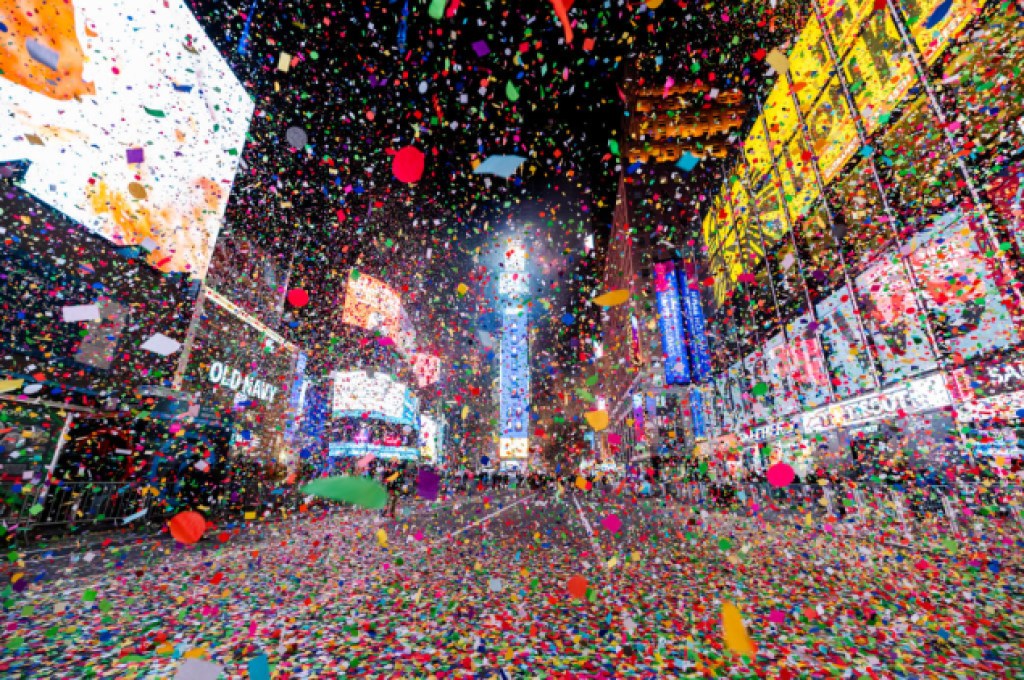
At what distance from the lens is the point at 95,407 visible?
11.2 metres

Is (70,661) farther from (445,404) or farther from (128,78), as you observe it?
(445,404)

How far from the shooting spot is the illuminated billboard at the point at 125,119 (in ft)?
29.6

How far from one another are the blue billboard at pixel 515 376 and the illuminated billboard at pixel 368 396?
106110 mm

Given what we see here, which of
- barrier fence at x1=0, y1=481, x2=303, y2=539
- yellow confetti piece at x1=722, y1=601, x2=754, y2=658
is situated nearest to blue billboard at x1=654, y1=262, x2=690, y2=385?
barrier fence at x1=0, y1=481, x2=303, y2=539

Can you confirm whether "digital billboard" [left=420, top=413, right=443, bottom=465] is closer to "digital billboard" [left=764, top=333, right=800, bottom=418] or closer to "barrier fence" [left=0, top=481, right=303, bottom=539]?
"digital billboard" [left=764, top=333, right=800, bottom=418]

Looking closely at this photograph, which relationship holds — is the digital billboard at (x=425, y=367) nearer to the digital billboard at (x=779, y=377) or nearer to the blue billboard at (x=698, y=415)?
the blue billboard at (x=698, y=415)

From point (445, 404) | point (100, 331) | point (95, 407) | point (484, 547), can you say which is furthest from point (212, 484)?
point (445, 404)

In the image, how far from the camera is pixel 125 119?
432 inches

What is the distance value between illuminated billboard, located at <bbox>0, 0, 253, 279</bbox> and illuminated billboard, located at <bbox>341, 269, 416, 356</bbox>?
19.9 metres

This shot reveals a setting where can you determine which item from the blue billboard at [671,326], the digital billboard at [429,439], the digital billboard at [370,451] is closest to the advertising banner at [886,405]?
the blue billboard at [671,326]

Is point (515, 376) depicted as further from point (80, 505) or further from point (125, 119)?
point (80, 505)

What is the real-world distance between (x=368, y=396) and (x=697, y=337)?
27635mm

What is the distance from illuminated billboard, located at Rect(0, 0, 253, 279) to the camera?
9008 mm

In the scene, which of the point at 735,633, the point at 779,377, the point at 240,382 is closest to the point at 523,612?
the point at 735,633
